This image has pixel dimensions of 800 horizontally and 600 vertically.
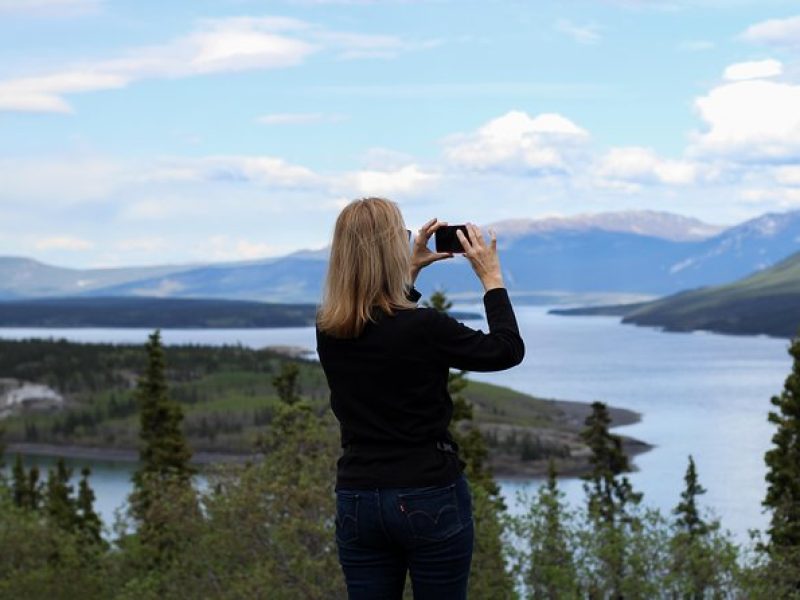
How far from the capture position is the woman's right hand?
6.88 metres

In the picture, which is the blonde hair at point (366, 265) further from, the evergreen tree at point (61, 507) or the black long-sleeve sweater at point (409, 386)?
the evergreen tree at point (61, 507)

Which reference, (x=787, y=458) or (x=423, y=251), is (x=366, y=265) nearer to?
(x=423, y=251)

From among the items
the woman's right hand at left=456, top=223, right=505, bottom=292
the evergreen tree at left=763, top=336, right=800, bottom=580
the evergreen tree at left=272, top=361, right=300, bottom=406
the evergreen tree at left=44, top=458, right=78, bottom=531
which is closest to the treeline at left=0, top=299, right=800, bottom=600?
the evergreen tree at left=763, top=336, right=800, bottom=580

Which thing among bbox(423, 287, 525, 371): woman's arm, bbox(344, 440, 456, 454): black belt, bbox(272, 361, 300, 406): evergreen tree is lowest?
bbox(272, 361, 300, 406): evergreen tree

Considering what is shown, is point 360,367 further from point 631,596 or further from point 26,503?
point 26,503

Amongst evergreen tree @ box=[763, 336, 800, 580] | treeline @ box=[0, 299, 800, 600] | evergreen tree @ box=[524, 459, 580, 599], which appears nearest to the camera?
treeline @ box=[0, 299, 800, 600]

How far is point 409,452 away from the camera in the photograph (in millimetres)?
6602

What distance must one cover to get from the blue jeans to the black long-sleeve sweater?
79 mm

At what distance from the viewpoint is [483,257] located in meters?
6.93

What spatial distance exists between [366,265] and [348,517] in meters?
1.35

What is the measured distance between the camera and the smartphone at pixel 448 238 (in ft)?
23.1

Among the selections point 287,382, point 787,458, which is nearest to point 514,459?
point 287,382

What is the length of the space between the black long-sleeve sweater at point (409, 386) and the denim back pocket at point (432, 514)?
0.22 feet

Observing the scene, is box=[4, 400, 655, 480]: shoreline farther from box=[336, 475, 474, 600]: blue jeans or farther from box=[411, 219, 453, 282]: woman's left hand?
box=[336, 475, 474, 600]: blue jeans
